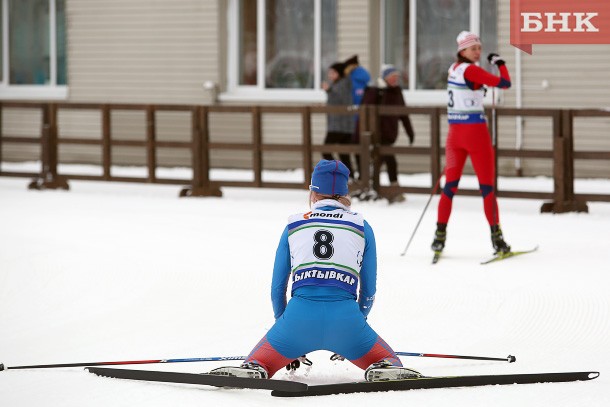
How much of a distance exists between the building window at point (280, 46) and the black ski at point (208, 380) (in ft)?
48.7

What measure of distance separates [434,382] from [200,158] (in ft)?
38.7

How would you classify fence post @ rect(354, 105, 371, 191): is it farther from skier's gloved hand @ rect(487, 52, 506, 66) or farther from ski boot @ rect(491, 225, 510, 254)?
skier's gloved hand @ rect(487, 52, 506, 66)

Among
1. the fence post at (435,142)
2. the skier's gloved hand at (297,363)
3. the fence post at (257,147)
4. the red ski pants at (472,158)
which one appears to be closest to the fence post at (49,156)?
the fence post at (257,147)

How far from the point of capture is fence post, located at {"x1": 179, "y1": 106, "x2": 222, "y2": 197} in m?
18.4

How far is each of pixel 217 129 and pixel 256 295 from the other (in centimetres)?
1262

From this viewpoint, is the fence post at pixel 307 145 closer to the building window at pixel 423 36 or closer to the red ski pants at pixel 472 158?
the building window at pixel 423 36

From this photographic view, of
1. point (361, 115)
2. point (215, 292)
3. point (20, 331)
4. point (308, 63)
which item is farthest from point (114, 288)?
point (308, 63)

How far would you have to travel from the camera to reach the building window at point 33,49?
24906 millimetres

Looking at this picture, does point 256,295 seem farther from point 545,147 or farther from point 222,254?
point 545,147

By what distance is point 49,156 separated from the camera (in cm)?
1981

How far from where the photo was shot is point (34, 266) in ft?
38.8

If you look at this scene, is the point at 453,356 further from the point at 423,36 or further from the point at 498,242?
the point at 423,36

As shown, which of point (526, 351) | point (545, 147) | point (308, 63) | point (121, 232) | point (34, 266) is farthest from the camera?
point (308, 63)

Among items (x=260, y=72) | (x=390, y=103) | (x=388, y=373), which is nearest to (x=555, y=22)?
(x=390, y=103)
